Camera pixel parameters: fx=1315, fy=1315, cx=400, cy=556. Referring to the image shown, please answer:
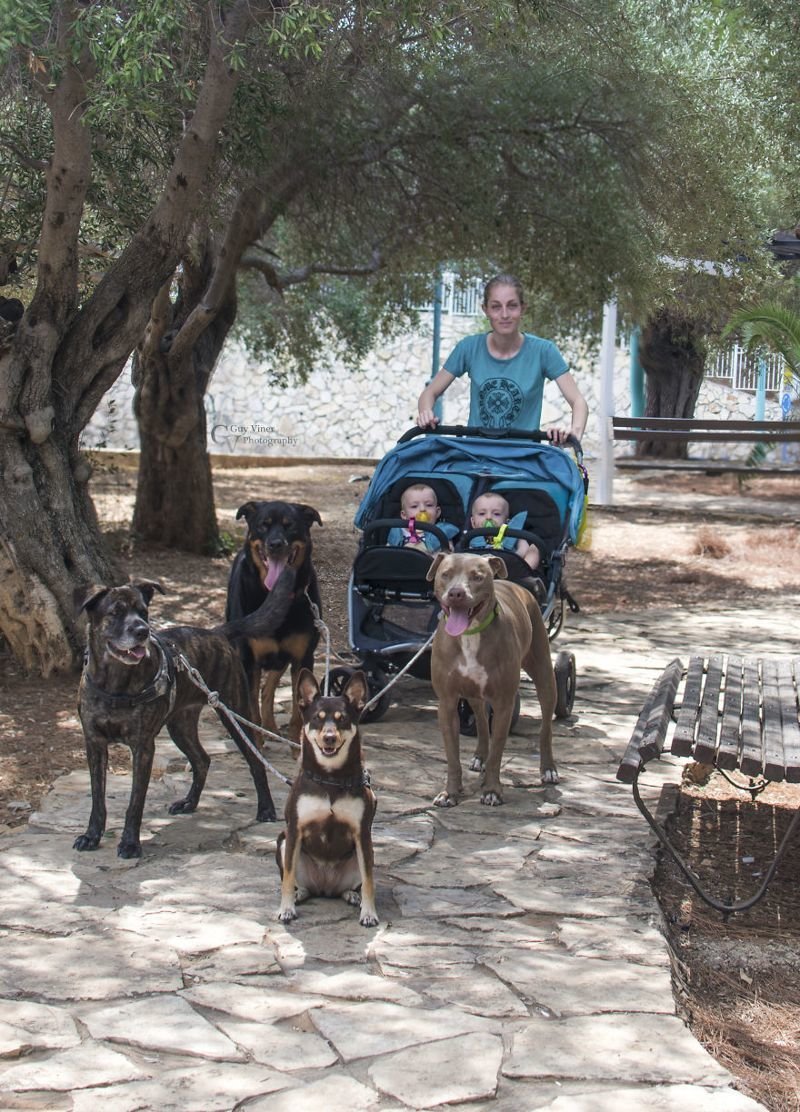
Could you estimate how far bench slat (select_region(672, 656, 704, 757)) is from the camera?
14.6ft

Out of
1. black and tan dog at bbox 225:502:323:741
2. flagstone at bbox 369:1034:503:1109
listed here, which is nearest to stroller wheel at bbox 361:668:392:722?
black and tan dog at bbox 225:502:323:741

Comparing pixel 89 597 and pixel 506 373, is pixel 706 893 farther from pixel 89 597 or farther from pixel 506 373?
pixel 506 373

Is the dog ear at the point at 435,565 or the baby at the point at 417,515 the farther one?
the baby at the point at 417,515

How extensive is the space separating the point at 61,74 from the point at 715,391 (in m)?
23.7

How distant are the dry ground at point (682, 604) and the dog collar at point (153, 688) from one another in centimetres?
92

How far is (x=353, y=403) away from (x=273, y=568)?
21552 millimetres

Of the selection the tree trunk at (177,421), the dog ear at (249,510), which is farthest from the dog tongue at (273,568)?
the tree trunk at (177,421)

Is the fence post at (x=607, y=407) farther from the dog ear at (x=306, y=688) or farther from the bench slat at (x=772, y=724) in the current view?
the dog ear at (x=306, y=688)

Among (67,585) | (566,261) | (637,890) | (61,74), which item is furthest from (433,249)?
(637,890)

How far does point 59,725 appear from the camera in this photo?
6934 mm

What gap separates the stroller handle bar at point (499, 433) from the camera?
7305mm

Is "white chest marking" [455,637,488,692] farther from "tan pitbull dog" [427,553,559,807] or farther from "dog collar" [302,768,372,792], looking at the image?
"dog collar" [302,768,372,792]

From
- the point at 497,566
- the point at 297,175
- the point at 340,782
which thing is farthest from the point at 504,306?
the point at 297,175

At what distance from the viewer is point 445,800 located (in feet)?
18.6
